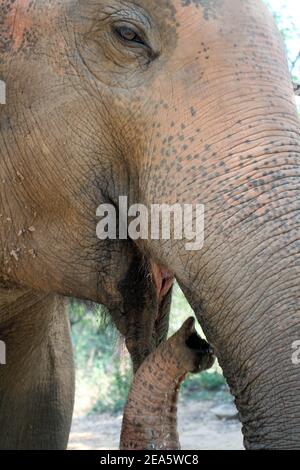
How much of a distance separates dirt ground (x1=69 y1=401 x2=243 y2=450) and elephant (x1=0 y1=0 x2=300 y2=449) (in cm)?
507

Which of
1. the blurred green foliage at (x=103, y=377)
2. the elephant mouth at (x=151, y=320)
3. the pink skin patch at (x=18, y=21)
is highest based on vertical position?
the blurred green foliage at (x=103, y=377)

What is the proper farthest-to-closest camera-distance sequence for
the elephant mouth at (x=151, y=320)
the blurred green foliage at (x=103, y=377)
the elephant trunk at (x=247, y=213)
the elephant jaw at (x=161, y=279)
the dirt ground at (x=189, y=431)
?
the blurred green foliage at (x=103, y=377) < the dirt ground at (x=189, y=431) < the elephant mouth at (x=151, y=320) < the elephant jaw at (x=161, y=279) < the elephant trunk at (x=247, y=213)

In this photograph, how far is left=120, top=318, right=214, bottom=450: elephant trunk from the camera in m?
2.90

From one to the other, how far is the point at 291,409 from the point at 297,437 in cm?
7

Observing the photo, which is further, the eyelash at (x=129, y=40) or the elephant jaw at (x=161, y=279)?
the elephant jaw at (x=161, y=279)

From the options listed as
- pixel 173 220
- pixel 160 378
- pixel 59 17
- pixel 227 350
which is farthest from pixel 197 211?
pixel 59 17

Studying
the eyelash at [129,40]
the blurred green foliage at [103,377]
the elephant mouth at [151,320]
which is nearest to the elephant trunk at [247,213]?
the eyelash at [129,40]

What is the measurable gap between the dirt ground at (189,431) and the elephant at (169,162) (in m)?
5.07

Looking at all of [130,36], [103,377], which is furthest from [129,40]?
[103,377]

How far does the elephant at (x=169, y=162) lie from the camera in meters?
2.55

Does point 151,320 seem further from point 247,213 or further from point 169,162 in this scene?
point 247,213

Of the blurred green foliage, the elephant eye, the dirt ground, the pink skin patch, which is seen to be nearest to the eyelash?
the elephant eye

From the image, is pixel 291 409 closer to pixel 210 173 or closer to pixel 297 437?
pixel 297 437

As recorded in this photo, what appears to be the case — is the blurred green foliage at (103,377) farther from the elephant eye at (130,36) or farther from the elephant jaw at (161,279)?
the elephant eye at (130,36)
